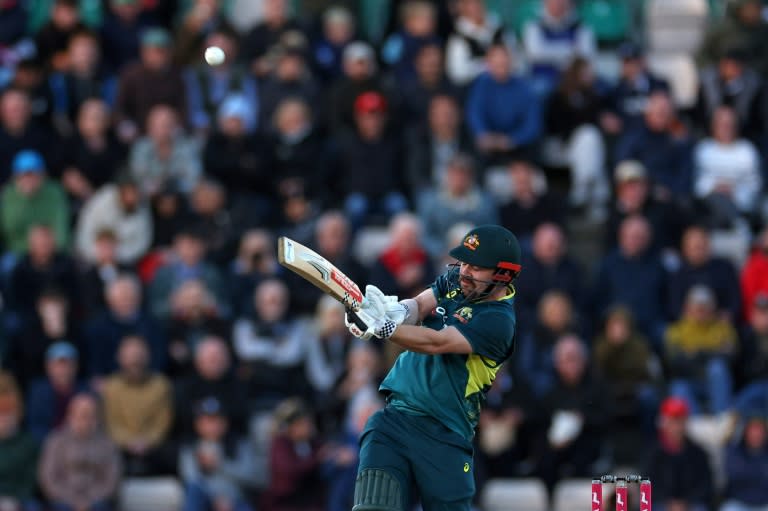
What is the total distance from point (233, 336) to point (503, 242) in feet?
23.0

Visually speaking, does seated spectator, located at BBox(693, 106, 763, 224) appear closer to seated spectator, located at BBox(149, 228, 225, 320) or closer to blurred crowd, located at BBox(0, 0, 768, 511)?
blurred crowd, located at BBox(0, 0, 768, 511)

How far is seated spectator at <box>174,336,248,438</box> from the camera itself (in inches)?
609

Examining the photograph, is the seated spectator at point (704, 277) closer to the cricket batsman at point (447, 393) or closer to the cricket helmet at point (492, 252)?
the cricket batsman at point (447, 393)

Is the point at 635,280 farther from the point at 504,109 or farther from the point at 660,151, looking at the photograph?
the point at 504,109

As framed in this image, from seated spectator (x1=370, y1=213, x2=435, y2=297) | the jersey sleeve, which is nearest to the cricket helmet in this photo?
the jersey sleeve

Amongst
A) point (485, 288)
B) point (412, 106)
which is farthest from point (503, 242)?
point (412, 106)

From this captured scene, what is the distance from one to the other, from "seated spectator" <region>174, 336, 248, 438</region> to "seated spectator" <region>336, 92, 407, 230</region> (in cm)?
218

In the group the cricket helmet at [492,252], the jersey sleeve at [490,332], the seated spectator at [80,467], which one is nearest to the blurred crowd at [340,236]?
the seated spectator at [80,467]

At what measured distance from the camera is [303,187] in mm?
16984

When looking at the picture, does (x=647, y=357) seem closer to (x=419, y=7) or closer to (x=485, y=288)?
(x=419, y=7)

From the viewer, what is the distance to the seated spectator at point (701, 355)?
619 inches

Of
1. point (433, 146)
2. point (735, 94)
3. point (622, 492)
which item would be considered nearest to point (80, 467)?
point (433, 146)

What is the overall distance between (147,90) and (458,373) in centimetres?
920

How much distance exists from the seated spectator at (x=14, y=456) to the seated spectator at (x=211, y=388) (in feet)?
4.45
